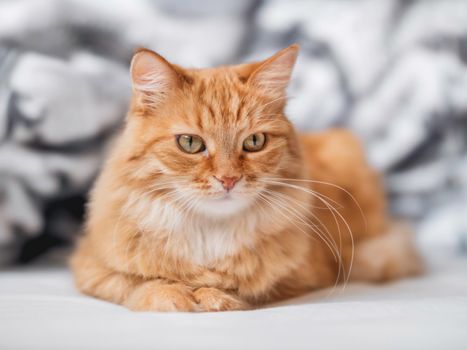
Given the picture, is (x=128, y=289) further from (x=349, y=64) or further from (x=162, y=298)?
(x=349, y=64)

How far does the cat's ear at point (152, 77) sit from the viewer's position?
1520 millimetres

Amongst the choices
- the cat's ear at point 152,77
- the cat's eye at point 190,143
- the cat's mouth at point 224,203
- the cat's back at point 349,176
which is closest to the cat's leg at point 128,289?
the cat's mouth at point 224,203

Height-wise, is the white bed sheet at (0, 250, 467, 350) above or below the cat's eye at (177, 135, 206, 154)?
below

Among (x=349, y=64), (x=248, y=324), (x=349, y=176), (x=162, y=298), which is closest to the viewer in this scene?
(x=248, y=324)

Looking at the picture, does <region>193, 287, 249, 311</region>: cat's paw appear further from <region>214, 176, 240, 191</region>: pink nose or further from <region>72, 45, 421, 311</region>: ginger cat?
<region>214, 176, 240, 191</region>: pink nose

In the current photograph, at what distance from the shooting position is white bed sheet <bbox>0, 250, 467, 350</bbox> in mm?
1205

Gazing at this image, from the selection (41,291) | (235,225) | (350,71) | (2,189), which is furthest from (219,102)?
(350,71)

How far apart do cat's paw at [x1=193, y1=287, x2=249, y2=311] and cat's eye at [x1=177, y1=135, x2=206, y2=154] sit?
0.37 metres

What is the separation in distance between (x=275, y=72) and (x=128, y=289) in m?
0.75

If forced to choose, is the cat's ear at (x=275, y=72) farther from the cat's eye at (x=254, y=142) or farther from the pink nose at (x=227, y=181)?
the pink nose at (x=227, y=181)

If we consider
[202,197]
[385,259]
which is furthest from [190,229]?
[385,259]

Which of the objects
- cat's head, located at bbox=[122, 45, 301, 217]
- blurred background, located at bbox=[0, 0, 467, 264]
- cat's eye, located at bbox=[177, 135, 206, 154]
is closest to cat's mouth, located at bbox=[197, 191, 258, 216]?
cat's head, located at bbox=[122, 45, 301, 217]

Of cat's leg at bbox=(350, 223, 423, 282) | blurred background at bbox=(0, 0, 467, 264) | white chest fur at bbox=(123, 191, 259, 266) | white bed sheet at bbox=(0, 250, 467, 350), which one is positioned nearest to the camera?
white bed sheet at bbox=(0, 250, 467, 350)

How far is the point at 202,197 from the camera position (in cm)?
148
